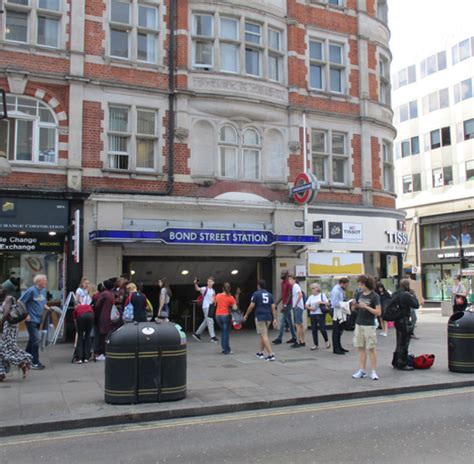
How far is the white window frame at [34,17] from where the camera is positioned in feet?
50.6

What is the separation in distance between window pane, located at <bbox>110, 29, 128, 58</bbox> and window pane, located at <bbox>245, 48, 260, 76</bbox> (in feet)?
13.5

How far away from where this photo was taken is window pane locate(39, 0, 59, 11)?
16.0 metres

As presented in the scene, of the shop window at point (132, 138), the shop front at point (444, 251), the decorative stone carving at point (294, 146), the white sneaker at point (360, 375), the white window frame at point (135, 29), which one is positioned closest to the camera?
the white sneaker at point (360, 375)

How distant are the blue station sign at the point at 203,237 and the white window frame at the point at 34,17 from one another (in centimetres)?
591

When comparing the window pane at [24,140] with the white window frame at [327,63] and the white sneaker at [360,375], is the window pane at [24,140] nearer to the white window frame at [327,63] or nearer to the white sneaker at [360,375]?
the white window frame at [327,63]

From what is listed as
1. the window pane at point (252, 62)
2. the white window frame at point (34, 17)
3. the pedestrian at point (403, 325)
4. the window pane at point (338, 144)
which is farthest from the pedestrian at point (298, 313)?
the white window frame at point (34, 17)

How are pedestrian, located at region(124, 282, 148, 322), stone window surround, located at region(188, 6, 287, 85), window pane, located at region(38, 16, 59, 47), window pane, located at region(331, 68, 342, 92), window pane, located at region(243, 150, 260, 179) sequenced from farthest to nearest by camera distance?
window pane, located at region(331, 68, 342, 92) < window pane, located at region(243, 150, 260, 179) < stone window surround, located at region(188, 6, 287, 85) < window pane, located at region(38, 16, 59, 47) < pedestrian, located at region(124, 282, 148, 322)

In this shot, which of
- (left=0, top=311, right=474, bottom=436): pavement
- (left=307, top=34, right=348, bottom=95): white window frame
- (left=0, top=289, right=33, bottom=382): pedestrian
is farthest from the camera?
(left=307, top=34, right=348, bottom=95): white window frame

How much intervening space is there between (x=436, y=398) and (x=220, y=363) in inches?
183

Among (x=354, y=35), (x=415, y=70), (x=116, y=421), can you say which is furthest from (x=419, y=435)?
(x=415, y=70)

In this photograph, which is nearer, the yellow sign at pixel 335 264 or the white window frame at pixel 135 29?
the white window frame at pixel 135 29

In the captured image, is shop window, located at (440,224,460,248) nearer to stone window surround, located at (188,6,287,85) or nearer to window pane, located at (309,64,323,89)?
window pane, located at (309,64,323,89)

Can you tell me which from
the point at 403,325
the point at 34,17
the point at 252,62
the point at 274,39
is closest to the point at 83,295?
the point at 403,325

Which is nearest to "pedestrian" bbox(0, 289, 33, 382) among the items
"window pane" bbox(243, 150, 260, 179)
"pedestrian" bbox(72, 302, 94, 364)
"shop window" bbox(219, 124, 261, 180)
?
"pedestrian" bbox(72, 302, 94, 364)
